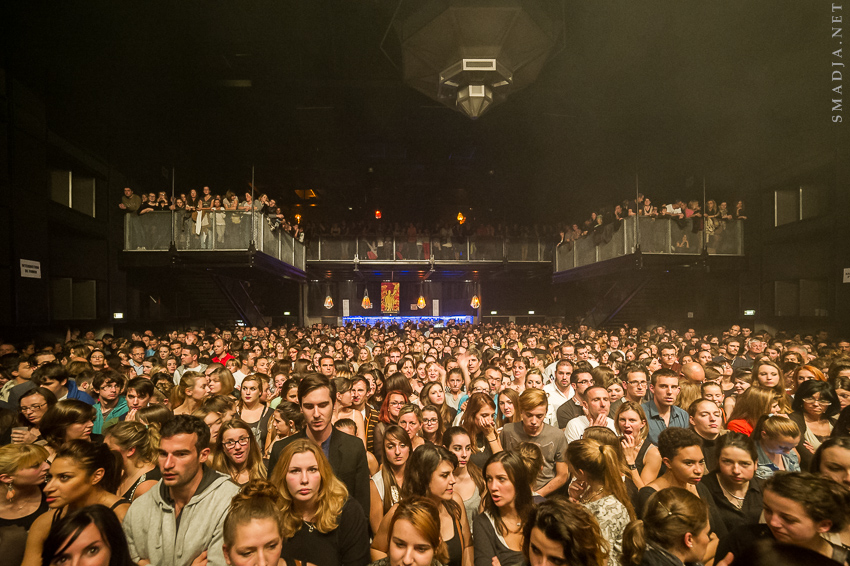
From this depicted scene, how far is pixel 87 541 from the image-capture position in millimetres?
2135

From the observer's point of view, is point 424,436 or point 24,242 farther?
point 24,242

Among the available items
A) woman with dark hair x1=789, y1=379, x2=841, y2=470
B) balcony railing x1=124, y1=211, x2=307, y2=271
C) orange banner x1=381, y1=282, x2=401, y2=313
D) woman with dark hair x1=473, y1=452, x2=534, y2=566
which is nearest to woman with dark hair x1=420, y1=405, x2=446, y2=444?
woman with dark hair x1=473, y1=452, x2=534, y2=566

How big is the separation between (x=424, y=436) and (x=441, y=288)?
25.3 metres

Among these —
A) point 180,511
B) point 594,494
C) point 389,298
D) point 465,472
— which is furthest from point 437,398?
point 389,298

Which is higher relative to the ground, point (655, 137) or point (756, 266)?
point (655, 137)

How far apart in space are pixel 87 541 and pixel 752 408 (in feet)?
19.3

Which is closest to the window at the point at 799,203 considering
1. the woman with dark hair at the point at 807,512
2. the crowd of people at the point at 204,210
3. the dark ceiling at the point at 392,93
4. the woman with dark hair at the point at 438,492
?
the dark ceiling at the point at 392,93

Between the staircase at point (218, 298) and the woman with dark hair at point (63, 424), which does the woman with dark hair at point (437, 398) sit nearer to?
the woman with dark hair at point (63, 424)

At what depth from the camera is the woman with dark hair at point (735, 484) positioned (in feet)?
10.5

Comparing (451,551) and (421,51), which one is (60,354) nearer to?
(421,51)

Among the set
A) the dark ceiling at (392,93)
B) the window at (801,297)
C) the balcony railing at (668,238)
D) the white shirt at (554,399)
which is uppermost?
the dark ceiling at (392,93)

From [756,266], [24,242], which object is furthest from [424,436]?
[756,266]

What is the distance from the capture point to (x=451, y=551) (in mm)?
2924

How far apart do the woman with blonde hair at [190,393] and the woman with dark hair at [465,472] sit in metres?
4.21
